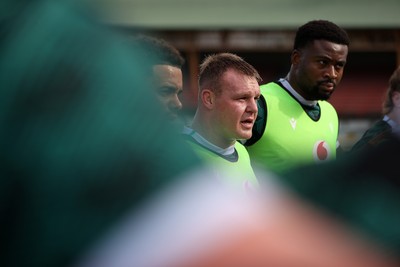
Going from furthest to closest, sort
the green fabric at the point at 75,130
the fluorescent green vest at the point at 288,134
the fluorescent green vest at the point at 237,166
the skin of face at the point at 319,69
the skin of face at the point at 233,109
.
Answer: the skin of face at the point at 319,69 → the fluorescent green vest at the point at 288,134 → the skin of face at the point at 233,109 → the fluorescent green vest at the point at 237,166 → the green fabric at the point at 75,130

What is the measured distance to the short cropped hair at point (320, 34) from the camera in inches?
137

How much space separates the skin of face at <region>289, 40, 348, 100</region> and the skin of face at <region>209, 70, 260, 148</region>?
725mm

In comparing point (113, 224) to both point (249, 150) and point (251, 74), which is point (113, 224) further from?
point (249, 150)

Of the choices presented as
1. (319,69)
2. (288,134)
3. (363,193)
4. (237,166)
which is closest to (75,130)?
(363,193)

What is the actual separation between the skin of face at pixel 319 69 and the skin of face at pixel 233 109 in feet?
2.38

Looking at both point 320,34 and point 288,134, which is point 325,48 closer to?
point 320,34

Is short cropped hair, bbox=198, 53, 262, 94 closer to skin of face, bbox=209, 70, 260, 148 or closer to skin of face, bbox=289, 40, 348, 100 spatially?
skin of face, bbox=209, 70, 260, 148

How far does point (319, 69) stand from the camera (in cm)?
345

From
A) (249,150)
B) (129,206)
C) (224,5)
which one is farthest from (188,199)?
(224,5)

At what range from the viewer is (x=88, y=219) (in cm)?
64

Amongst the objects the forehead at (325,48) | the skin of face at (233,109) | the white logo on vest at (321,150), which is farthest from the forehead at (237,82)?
Result: the forehead at (325,48)

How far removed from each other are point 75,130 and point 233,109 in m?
2.15

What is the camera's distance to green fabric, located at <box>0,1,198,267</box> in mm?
628

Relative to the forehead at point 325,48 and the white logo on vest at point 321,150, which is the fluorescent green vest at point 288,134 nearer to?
the white logo on vest at point 321,150
